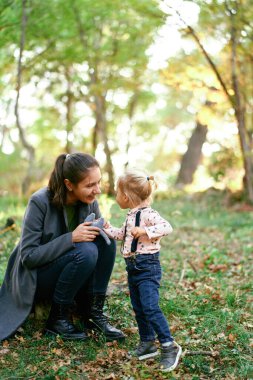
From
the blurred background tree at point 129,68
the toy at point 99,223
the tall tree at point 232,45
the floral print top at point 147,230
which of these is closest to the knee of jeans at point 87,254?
the toy at point 99,223

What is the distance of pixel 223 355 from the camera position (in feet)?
10.9

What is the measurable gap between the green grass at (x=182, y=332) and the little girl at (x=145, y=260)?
0.13m

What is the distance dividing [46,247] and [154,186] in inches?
34.2

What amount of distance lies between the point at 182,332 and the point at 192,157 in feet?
41.7

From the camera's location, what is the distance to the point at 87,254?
131 inches

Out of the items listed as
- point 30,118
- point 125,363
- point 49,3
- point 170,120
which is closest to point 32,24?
point 49,3

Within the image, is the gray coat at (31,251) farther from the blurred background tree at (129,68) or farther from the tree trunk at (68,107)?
the tree trunk at (68,107)

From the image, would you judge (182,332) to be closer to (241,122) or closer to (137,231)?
(137,231)

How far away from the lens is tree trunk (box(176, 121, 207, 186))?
630 inches

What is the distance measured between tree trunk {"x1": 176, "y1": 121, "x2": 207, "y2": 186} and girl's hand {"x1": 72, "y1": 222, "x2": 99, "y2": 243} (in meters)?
12.7

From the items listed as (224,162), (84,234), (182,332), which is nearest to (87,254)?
(84,234)

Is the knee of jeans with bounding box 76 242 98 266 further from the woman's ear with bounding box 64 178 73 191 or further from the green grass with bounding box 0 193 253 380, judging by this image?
the green grass with bounding box 0 193 253 380

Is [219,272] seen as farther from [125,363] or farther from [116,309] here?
[125,363]

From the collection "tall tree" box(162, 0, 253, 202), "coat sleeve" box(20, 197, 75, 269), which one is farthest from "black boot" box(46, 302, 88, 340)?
"tall tree" box(162, 0, 253, 202)
